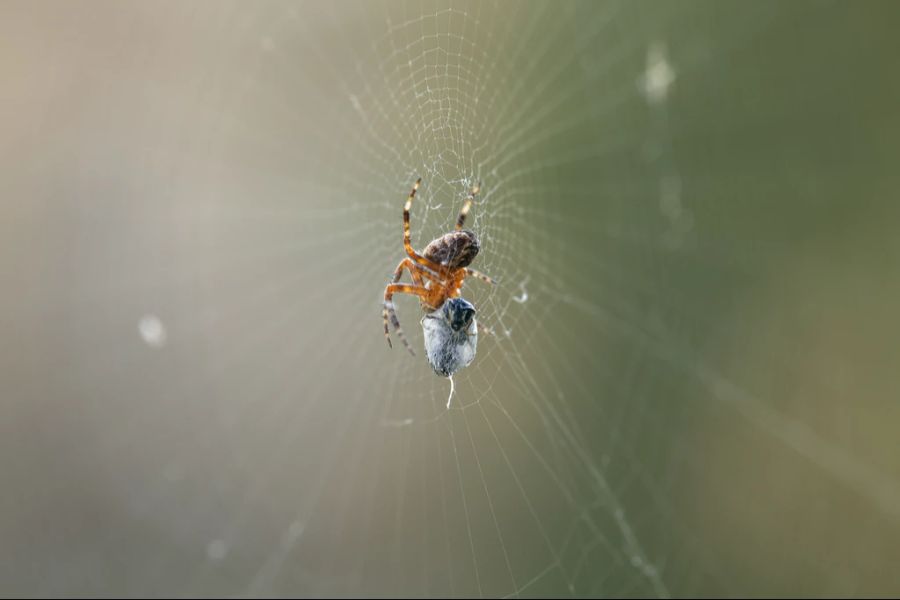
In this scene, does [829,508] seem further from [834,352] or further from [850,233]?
[850,233]

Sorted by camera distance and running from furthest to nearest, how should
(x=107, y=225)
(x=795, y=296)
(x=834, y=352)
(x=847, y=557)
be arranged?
(x=107, y=225) → (x=795, y=296) → (x=834, y=352) → (x=847, y=557)

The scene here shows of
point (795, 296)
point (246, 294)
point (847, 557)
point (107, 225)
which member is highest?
point (107, 225)

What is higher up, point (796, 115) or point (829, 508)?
point (796, 115)

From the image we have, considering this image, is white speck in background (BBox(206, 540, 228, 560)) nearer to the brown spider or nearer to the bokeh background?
the bokeh background

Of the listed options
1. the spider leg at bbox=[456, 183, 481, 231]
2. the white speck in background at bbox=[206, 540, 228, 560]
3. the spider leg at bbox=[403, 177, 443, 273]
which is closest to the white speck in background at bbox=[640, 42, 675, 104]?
the spider leg at bbox=[456, 183, 481, 231]

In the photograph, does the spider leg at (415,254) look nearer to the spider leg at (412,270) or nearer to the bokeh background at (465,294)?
the spider leg at (412,270)

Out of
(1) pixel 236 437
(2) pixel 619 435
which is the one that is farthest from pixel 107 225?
(2) pixel 619 435
